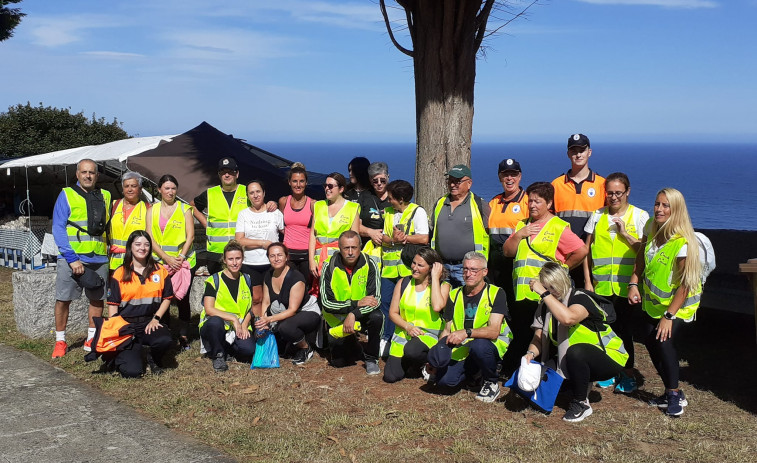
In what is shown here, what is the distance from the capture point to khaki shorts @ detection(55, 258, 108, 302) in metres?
7.02

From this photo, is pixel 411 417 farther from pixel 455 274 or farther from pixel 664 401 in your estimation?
pixel 664 401

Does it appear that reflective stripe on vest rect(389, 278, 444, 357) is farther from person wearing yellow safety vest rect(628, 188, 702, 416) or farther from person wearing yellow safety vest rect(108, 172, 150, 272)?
person wearing yellow safety vest rect(108, 172, 150, 272)

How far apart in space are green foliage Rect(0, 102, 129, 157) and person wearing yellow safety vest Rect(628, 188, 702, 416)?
2547 cm

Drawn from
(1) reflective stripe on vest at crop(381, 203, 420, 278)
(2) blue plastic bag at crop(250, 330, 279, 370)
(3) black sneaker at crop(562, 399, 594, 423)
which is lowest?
(3) black sneaker at crop(562, 399, 594, 423)

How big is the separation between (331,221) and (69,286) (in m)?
2.61

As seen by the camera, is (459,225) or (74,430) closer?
(74,430)

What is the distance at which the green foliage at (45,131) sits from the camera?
88.5 ft

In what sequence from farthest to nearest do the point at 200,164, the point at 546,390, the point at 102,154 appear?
the point at 102,154
the point at 200,164
the point at 546,390

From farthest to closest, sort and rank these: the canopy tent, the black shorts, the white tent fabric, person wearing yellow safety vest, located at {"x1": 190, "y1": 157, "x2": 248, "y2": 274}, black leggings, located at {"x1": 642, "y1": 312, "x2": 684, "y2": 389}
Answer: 1. the white tent fabric
2. the canopy tent
3. person wearing yellow safety vest, located at {"x1": 190, "y1": 157, "x2": 248, "y2": 274}
4. the black shorts
5. black leggings, located at {"x1": 642, "y1": 312, "x2": 684, "y2": 389}

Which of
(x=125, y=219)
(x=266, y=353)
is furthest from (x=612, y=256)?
(x=125, y=219)

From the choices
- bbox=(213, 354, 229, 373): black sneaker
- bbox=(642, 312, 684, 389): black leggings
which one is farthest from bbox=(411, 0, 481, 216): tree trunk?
bbox=(642, 312, 684, 389): black leggings

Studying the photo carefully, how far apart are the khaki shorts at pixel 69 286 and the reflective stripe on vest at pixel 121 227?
0.19m

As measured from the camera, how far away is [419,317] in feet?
20.4

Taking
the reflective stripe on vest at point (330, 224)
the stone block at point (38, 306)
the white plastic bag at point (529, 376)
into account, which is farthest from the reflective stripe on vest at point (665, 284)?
the stone block at point (38, 306)
